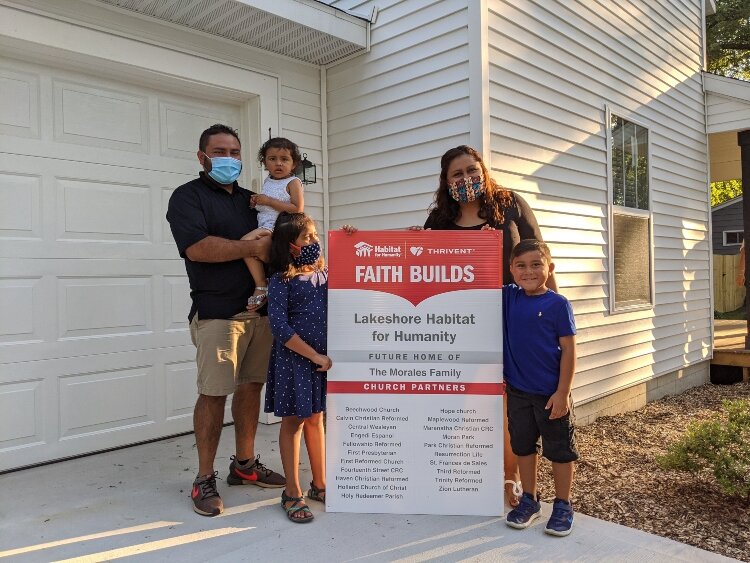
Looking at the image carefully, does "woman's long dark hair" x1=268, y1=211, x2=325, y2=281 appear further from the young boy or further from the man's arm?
the young boy

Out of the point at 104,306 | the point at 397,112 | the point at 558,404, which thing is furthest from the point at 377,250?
the point at 104,306

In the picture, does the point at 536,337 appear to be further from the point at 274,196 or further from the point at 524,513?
the point at 274,196

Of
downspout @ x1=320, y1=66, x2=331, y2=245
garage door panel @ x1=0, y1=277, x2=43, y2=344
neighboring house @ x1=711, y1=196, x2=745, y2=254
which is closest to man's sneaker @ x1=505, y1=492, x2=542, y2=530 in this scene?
downspout @ x1=320, y1=66, x2=331, y2=245

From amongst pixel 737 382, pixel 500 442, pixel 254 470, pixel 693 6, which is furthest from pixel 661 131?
pixel 254 470

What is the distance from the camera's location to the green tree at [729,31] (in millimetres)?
14414

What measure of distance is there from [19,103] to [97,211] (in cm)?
72

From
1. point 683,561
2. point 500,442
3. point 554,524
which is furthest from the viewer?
point 500,442

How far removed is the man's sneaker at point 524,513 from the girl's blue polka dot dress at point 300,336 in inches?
37.9

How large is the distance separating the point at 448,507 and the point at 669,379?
14.6 ft

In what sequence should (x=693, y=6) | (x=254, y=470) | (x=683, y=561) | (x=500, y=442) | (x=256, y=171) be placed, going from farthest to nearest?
(x=693, y=6) < (x=256, y=171) < (x=254, y=470) < (x=500, y=442) < (x=683, y=561)

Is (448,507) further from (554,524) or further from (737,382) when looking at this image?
Answer: (737,382)

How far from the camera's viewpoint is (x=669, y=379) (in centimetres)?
612

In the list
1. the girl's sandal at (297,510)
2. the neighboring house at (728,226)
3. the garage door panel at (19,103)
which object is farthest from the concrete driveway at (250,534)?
the neighboring house at (728,226)

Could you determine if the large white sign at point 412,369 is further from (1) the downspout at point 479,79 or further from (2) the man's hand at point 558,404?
(1) the downspout at point 479,79
